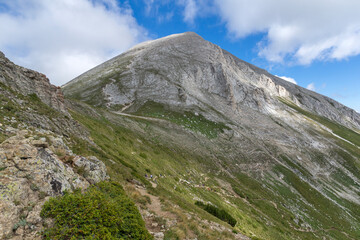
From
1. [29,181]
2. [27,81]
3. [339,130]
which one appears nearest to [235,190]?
[29,181]

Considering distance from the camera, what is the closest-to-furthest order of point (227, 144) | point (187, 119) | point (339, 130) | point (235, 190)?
point (235, 190) < point (227, 144) < point (187, 119) < point (339, 130)

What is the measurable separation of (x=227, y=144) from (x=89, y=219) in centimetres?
6879

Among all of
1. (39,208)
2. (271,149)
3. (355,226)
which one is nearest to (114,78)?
(271,149)

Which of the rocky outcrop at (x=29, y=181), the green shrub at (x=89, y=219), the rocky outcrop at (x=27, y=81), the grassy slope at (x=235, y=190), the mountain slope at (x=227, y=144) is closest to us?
the rocky outcrop at (x=29, y=181)

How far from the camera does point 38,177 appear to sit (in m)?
9.77

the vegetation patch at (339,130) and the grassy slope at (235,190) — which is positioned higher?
the vegetation patch at (339,130)

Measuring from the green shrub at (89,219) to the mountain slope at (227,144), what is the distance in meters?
12.0

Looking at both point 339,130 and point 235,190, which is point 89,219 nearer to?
point 235,190

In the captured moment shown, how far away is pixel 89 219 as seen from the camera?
27.5ft

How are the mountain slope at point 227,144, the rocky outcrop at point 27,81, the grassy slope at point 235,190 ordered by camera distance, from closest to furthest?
1. the rocky outcrop at point 27,81
2. the grassy slope at point 235,190
3. the mountain slope at point 227,144

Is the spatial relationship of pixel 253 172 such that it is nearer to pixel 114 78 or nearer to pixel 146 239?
pixel 146 239

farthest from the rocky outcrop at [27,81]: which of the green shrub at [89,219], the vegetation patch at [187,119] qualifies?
the vegetation patch at [187,119]

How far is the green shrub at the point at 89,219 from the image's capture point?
772 cm

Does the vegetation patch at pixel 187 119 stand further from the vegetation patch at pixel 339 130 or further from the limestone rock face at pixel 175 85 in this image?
the vegetation patch at pixel 339 130
